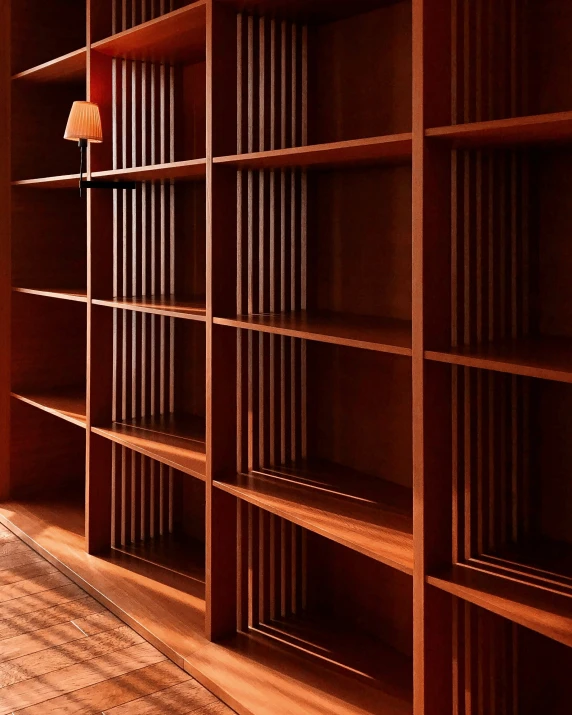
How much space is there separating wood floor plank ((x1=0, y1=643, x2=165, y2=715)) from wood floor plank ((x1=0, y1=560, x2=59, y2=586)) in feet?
2.38

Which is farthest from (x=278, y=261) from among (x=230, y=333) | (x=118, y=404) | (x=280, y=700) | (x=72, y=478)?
(x=72, y=478)

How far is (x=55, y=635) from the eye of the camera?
269 cm

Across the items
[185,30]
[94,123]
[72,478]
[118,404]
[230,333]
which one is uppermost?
[185,30]

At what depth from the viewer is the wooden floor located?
229 centimetres

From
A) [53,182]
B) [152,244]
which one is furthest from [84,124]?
[53,182]

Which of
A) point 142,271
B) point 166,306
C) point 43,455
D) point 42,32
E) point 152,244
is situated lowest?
point 43,455

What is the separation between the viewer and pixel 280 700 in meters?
2.21

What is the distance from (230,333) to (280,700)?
1.04 meters

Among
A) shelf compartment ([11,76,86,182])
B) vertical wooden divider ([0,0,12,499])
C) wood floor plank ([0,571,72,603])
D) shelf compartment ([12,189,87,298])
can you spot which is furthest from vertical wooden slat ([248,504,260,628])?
shelf compartment ([11,76,86,182])
